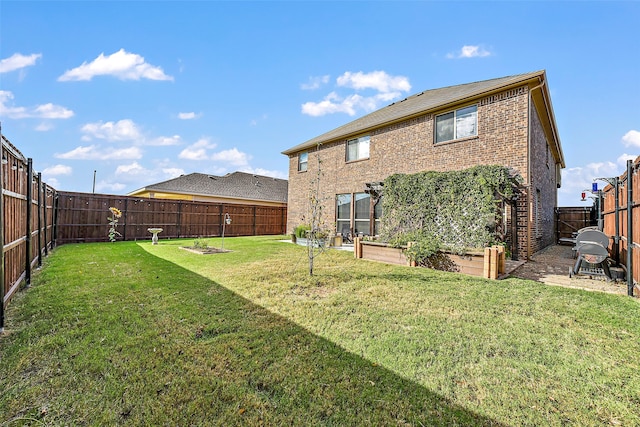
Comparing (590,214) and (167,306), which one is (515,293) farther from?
(590,214)

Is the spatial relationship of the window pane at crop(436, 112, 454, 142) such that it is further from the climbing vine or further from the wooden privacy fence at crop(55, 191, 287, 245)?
the wooden privacy fence at crop(55, 191, 287, 245)

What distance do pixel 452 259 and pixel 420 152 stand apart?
5.21 m

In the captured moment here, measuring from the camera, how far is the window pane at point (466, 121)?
9188 millimetres

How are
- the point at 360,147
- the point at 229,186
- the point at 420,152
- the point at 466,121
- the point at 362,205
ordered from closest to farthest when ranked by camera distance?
the point at 466,121 < the point at 420,152 < the point at 362,205 < the point at 360,147 < the point at 229,186

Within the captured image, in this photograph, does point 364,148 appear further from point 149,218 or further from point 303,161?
point 149,218

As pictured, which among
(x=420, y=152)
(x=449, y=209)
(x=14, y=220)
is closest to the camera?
(x=14, y=220)

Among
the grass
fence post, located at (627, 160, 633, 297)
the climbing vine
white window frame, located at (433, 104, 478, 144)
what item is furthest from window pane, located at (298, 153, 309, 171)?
fence post, located at (627, 160, 633, 297)

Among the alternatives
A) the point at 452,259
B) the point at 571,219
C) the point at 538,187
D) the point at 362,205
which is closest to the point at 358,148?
the point at 362,205

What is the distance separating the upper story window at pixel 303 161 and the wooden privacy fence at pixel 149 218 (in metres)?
4.32

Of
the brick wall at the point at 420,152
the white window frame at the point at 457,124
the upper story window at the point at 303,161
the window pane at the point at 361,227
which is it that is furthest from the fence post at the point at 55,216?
the white window frame at the point at 457,124

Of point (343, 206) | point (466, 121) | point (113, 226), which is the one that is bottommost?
point (113, 226)

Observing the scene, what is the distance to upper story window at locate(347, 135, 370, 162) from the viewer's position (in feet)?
41.5

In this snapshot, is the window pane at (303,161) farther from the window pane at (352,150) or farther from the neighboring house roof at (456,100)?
the window pane at (352,150)

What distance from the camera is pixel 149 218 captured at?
13953mm
